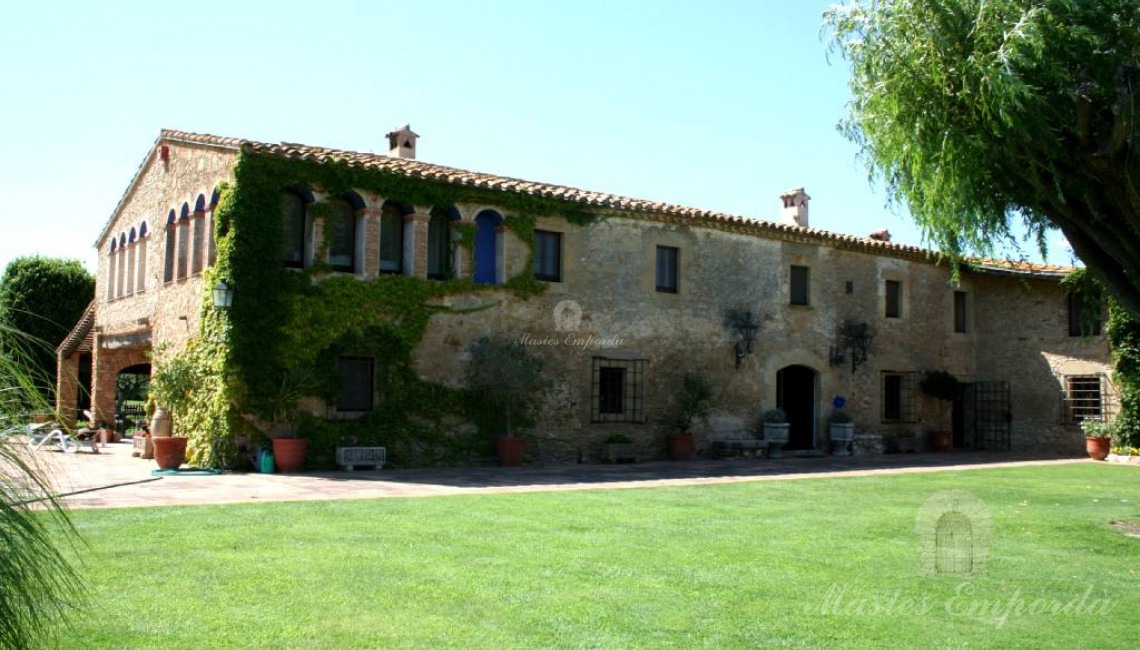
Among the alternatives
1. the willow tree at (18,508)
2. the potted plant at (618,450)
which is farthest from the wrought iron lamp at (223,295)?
the willow tree at (18,508)

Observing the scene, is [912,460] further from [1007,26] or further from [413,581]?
[413,581]

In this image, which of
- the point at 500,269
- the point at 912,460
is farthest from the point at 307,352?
the point at 912,460

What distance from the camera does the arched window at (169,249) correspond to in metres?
19.2

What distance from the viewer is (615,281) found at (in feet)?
63.3

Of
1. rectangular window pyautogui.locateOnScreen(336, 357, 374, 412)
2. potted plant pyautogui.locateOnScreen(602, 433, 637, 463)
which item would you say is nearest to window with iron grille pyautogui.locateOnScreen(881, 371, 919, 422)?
potted plant pyautogui.locateOnScreen(602, 433, 637, 463)

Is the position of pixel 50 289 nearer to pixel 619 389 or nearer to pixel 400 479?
pixel 619 389

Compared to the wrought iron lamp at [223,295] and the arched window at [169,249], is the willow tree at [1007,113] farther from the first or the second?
the arched window at [169,249]

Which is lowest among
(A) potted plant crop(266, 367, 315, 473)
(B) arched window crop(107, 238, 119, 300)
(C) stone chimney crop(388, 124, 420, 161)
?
(A) potted plant crop(266, 367, 315, 473)

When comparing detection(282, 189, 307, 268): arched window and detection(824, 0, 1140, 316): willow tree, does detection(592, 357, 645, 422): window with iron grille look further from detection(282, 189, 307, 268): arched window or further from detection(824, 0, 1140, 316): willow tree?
detection(824, 0, 1140, 316): willow tree

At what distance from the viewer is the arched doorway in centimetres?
2236

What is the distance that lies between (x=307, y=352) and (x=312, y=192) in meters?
2.73

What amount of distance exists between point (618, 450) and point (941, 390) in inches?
406

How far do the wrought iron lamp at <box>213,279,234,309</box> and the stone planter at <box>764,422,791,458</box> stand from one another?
1155 centimetres

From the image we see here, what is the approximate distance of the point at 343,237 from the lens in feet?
54.7
